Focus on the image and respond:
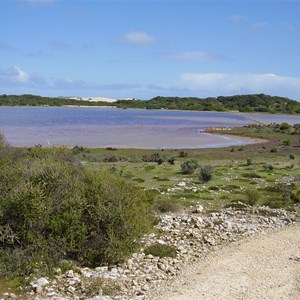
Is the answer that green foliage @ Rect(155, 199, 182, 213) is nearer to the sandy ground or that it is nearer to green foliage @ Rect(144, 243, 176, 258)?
the sandy ground

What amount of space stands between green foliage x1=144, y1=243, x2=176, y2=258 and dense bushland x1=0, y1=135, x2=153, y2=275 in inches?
22.6

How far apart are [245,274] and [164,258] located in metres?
2.55

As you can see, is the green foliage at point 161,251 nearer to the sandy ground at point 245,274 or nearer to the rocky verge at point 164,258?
the rocky verge at point 164,258

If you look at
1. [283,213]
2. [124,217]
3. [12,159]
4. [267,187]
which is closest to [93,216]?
[124,217]

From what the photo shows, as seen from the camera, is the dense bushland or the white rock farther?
the dense bushland

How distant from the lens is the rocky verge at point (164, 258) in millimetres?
12430

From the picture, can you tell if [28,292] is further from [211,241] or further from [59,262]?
[211,241]

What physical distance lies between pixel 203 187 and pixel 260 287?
1397 centimetres

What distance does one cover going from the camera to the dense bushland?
1351 cm

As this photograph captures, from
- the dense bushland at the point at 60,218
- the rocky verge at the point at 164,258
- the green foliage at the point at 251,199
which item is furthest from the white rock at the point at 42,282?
the green foliage at the point at 251,199

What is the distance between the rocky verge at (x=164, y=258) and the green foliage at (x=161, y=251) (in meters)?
0.18

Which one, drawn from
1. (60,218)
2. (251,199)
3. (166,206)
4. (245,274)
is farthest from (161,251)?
(251,199)

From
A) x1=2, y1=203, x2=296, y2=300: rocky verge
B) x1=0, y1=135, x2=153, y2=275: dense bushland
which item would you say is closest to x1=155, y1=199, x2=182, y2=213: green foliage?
x1=2, y1=203, x2=296, y2=300: rocky verge

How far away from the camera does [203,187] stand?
88.5ft
